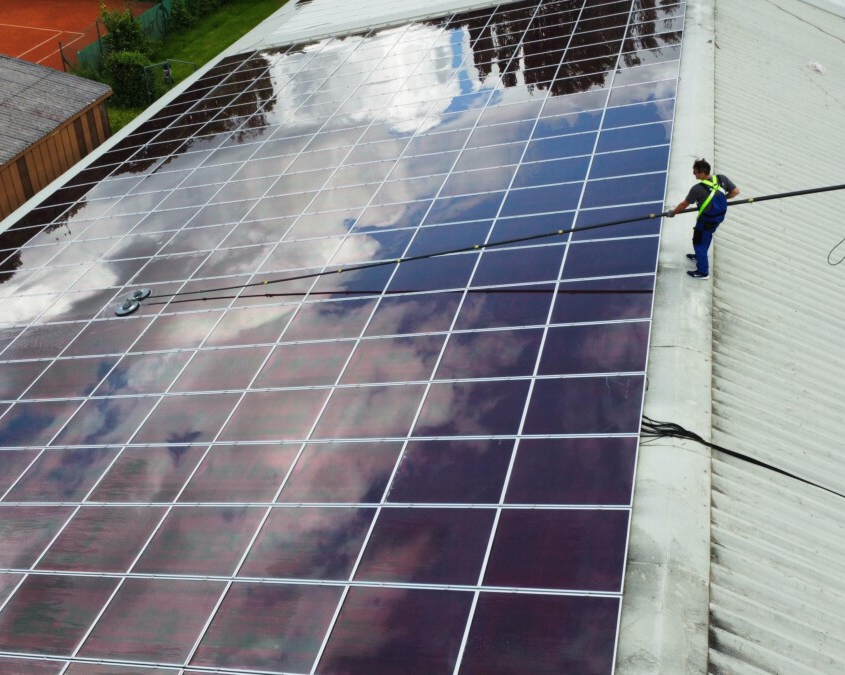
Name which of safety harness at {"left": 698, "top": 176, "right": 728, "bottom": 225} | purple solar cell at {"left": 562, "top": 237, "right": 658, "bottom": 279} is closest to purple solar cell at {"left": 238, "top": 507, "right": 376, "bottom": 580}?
purple solar cell at {"left": 562, "top": 237, "right": 658, "bottom": 279}

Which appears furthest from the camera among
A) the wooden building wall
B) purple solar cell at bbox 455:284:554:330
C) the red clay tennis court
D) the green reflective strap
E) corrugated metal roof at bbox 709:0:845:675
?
the red clay tennis court

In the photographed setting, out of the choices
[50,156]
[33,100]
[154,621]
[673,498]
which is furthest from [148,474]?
[33,100]

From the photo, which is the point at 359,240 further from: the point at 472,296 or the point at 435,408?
the point at 435,408

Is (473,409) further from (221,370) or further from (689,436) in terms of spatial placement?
(221,370)

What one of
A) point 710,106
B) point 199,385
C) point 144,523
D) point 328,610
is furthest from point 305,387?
point 710,106

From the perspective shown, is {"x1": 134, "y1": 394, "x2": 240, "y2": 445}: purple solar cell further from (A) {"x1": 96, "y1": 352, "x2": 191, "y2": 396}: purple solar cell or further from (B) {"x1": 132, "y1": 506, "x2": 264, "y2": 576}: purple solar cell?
(B) {"x1": 132, "y1": 506, "x2": 264, "y2": 576}: purple solar cell

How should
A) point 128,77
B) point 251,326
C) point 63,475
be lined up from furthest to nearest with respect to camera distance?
1. point 128,77
2. point 251,326
3. point 63,475
